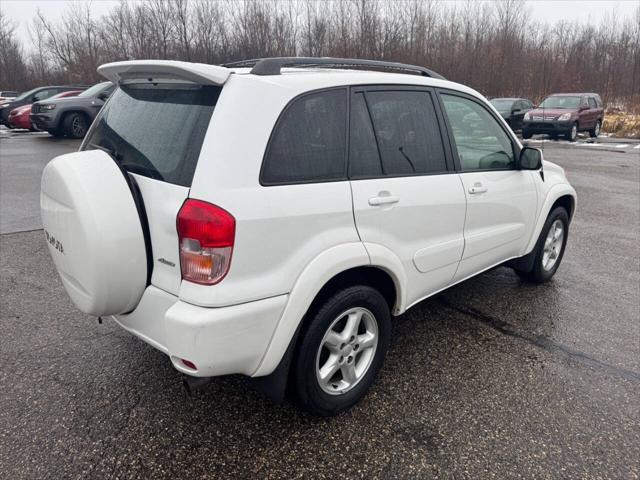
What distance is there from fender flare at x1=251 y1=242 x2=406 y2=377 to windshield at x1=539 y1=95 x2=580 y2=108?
19615 millimetres

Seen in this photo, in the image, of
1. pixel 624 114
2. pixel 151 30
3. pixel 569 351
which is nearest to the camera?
pixel 569 351

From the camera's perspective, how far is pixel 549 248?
14.8 feet

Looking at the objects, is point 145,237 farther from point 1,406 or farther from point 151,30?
point 151,30

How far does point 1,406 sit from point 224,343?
155 centimetres

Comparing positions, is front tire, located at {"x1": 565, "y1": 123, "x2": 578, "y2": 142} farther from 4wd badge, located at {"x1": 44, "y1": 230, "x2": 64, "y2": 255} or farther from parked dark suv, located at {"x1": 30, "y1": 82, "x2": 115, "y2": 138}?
4wd badge, located at {"x1": 44, "y1": 230, "x2": 64, "y2": 255}

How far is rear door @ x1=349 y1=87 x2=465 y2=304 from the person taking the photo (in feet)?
8.38

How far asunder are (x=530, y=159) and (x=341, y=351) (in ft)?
7.11

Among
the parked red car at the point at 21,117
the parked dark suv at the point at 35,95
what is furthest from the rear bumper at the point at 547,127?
the parked red car at the point at 21,117

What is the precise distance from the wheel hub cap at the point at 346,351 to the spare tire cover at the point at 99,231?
39.3 inches

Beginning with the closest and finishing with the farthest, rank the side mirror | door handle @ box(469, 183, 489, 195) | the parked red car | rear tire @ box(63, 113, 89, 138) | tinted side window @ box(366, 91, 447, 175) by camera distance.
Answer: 1. tinted side window @ box(366, 91, 447, 175)
2. door handle @ box(469, 183, 489, 195)
3. the side mirror
4. rear tire @ box(63, 113, 89, 138)
5. the parked red car

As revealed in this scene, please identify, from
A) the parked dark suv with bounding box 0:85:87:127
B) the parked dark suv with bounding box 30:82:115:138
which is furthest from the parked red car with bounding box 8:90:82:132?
the parked dark suv with bounding box 30:82:115:138

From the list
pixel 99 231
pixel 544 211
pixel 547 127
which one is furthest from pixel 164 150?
pixel 547 127

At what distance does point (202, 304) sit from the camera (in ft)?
6.66

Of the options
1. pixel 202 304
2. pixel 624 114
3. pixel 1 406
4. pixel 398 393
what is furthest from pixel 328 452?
pixel 624 114
